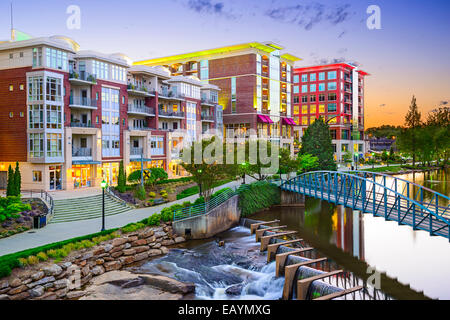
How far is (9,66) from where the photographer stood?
1372 inches

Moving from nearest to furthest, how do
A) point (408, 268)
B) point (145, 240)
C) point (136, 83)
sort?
point (408, 268) → point (145, 240) → point (136, 83)

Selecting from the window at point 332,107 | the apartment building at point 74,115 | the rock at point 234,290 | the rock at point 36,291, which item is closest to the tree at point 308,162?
the apartment building at point 74,115

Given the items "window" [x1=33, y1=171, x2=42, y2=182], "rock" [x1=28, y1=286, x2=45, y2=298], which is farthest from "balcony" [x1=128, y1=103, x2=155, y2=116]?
"rock" [x1=28, y1=286, x2=45, y2=298]

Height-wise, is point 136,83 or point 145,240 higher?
point 136,83

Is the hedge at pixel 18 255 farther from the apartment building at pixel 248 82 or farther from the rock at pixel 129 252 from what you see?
the apartment building at pixel 248 82

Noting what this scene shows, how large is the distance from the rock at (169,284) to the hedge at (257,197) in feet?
49.1

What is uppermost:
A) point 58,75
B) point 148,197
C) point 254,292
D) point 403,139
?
point 58,75

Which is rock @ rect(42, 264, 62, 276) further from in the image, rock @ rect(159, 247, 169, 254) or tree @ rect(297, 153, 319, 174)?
tree @ rect(297, 153, 319, 174)

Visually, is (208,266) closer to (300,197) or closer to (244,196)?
(244,196)

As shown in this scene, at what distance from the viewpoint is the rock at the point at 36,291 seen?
642 inches

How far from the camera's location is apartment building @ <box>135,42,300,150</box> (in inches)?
2655
